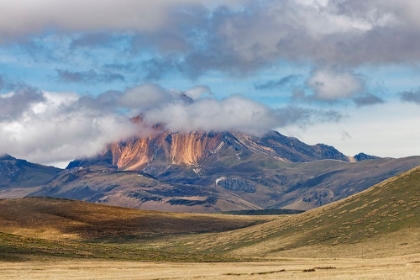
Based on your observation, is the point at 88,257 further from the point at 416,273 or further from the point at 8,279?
the point at 416,273

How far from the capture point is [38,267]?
116m

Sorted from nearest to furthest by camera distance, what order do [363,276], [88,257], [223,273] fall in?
[363,276] < [223,273] < [88,257]

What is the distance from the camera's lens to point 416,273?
258 feet

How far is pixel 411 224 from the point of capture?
643 feet

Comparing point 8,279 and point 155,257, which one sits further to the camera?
point 155,257

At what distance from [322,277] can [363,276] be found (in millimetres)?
5036

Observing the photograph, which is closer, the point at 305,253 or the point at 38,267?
the point at 38,267

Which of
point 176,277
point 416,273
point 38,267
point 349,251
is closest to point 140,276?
point 176,277

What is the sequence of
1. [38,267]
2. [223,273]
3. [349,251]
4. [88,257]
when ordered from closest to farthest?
[223,273] → [38,267] → [88,257] → [349,251]

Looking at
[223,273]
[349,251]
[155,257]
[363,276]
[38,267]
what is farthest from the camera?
[349,251]

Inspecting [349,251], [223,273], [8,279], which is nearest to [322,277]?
[223,273]

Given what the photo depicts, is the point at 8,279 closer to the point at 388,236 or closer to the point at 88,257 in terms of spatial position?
the point at 88,257

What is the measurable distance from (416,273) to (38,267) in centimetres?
6426

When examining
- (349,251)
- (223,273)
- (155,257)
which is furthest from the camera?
(349,251)
